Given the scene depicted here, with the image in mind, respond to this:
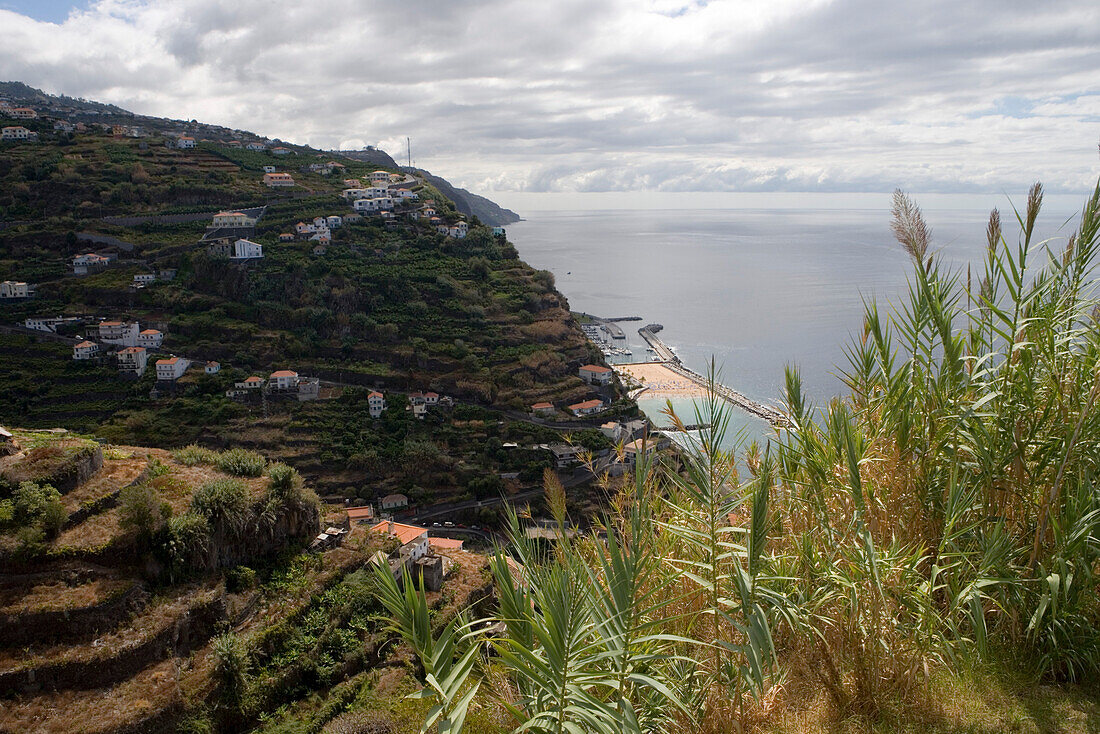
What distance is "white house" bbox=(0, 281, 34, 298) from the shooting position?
23844mm

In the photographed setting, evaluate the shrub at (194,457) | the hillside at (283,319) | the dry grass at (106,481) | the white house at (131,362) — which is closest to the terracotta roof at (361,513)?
the hillside at (283,319)

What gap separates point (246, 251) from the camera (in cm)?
2689

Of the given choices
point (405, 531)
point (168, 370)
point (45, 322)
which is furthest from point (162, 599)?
point (45, 322)

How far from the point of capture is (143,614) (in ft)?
21.4

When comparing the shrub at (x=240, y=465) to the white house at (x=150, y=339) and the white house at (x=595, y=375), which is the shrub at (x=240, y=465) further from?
the white house at (x=150, y=339)

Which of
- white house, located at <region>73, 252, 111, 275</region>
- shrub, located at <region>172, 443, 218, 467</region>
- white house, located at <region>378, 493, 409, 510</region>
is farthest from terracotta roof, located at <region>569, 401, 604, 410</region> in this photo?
white house, located at <region>73, 252, 111, 275</region>

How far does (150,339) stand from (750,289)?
36.1 metres

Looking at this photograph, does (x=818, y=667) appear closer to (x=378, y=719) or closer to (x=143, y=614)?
(x=378, y=719)

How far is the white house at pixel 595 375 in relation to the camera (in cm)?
2412

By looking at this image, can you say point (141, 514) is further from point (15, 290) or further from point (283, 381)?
point (15, 290)

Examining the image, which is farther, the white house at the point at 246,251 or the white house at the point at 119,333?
the white house at the point at 246,251

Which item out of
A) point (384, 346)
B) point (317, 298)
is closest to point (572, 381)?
point (384, 346)

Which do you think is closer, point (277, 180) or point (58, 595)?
point (58, 595)

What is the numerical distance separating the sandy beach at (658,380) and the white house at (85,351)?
64.4ft
